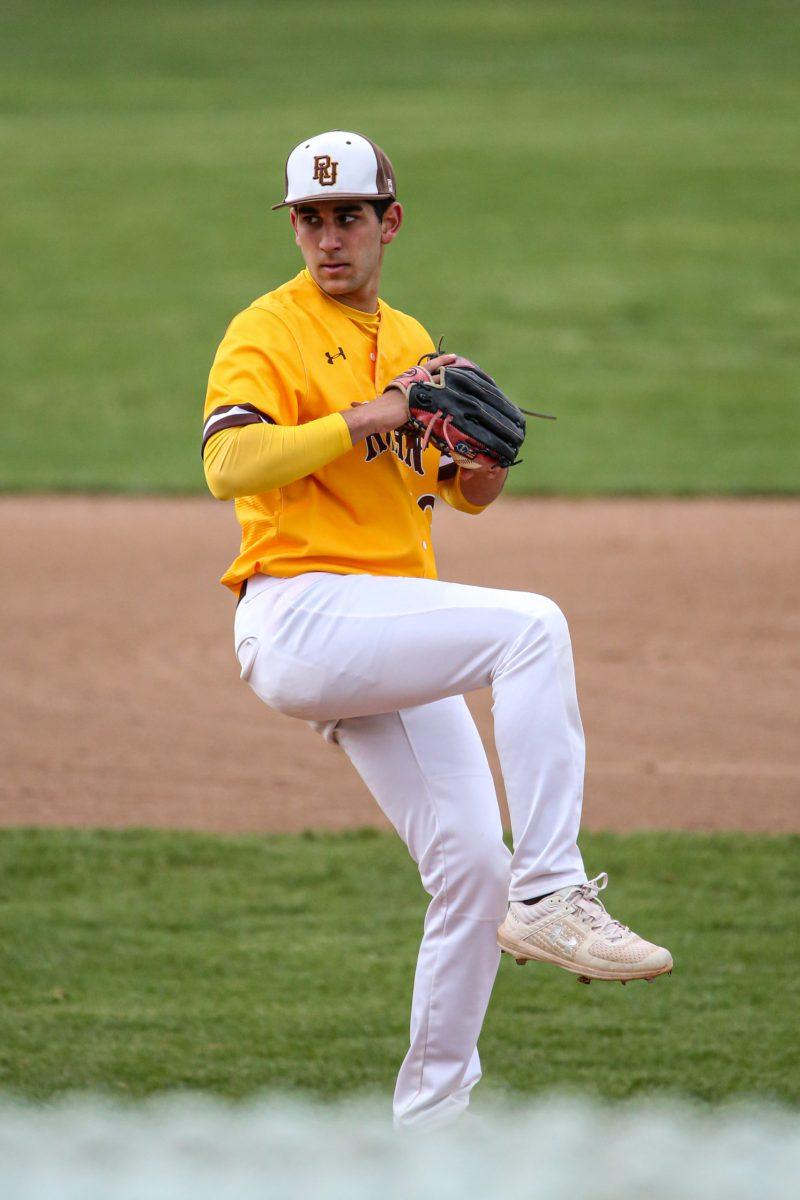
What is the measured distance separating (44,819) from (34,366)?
35.2 feet

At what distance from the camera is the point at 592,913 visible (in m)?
3.72

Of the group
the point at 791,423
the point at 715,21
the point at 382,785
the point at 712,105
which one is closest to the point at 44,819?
the point at 382,785

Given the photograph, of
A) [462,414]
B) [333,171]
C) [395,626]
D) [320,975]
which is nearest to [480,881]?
[395,626]

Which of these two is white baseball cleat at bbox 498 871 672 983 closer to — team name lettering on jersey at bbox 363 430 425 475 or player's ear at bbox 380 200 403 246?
team name lettering on jersey at bbox 363 430 425 475

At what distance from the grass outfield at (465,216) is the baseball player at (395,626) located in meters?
9.48

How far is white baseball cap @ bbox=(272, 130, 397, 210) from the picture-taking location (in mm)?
3953

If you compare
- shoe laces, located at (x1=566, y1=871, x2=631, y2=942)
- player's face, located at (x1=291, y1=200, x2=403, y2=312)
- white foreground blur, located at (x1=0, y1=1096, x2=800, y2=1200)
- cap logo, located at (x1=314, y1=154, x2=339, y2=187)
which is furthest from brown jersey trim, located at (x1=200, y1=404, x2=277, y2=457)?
white foreground blur, located at (x1=0, y1=1096, x2=800, y2=1200)

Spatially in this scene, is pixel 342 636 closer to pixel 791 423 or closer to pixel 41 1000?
pixel 41 1000

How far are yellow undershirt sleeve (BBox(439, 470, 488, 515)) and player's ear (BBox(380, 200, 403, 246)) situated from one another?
0.66 m

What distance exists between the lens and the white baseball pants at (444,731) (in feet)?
12.4

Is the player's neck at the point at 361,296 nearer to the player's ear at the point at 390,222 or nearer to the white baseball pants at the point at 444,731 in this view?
the player's ear at the point at 390,222

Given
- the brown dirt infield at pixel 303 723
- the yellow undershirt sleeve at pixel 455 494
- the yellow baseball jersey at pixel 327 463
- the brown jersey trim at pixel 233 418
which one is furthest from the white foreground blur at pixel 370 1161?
the brown dirt infield at pixel 303 723

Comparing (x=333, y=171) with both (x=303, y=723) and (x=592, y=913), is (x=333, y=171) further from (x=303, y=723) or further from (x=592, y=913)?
(x=303, y=723)

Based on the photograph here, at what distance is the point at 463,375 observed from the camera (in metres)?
3.92
